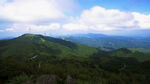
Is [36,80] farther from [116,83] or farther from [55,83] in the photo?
[116,83]

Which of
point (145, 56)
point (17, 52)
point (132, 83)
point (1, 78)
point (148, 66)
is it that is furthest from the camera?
point (145, 56)

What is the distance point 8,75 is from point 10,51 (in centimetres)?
17039

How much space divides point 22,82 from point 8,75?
9.55 meters

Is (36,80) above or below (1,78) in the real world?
above

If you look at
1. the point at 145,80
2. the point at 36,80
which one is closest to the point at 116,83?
the point at 145,80

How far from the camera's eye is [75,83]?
24734 mm

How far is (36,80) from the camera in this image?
23.0 meters

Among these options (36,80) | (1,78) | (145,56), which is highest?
(36,80)

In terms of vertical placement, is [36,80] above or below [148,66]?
above

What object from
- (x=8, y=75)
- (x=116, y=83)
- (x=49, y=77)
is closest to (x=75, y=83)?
(x=49, y=77)

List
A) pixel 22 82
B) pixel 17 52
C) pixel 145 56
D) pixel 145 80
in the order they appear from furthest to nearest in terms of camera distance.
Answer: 1. pixel 145 56
2. pixel 17 52
3. pixel 145 80
4. pixel 22 82

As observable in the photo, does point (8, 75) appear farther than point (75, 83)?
Yes

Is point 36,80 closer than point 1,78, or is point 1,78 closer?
point 36,80

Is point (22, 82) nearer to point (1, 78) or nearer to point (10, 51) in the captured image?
point (1, 78)
